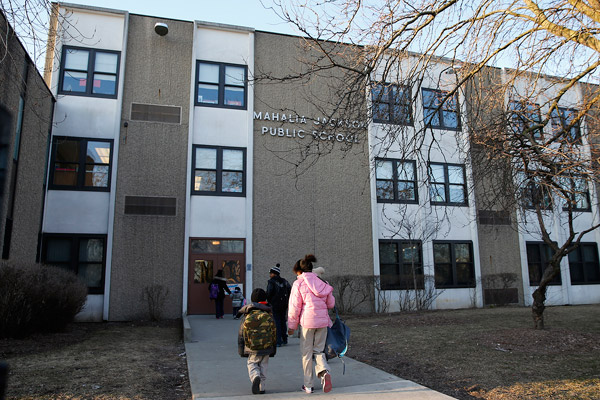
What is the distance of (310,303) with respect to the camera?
5.59 m

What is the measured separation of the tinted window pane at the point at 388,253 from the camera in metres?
17.2

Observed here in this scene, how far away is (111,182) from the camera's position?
48.6 ft

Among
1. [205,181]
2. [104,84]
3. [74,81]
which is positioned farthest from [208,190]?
[74,81]

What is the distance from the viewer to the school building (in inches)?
574

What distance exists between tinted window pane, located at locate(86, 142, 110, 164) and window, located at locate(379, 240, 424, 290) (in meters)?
10.4

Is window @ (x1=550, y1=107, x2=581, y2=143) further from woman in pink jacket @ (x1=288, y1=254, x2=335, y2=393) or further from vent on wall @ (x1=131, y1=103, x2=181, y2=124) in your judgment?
vent on wall @ (x1=131, y1=103, x2=181, y2=124)

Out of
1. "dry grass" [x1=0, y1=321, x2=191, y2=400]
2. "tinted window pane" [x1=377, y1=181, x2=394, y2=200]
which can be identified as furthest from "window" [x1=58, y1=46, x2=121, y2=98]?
"tinted window pane" [x1=377, y1=181, x2=394, y2=200]

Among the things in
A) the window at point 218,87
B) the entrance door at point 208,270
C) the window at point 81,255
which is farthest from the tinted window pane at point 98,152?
the entrance door at point 208,270

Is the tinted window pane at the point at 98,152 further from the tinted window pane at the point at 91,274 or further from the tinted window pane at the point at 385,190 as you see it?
the tinted window pane at the point at 385,190

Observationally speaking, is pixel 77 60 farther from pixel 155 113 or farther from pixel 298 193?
pixel 298 193

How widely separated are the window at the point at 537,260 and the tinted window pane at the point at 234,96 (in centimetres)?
1345

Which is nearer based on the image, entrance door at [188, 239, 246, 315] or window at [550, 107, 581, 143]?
window at [550, 107, 581, 143]

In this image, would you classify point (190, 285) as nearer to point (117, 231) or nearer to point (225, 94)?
point (117, 231)

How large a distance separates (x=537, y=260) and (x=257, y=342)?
17628 mm
